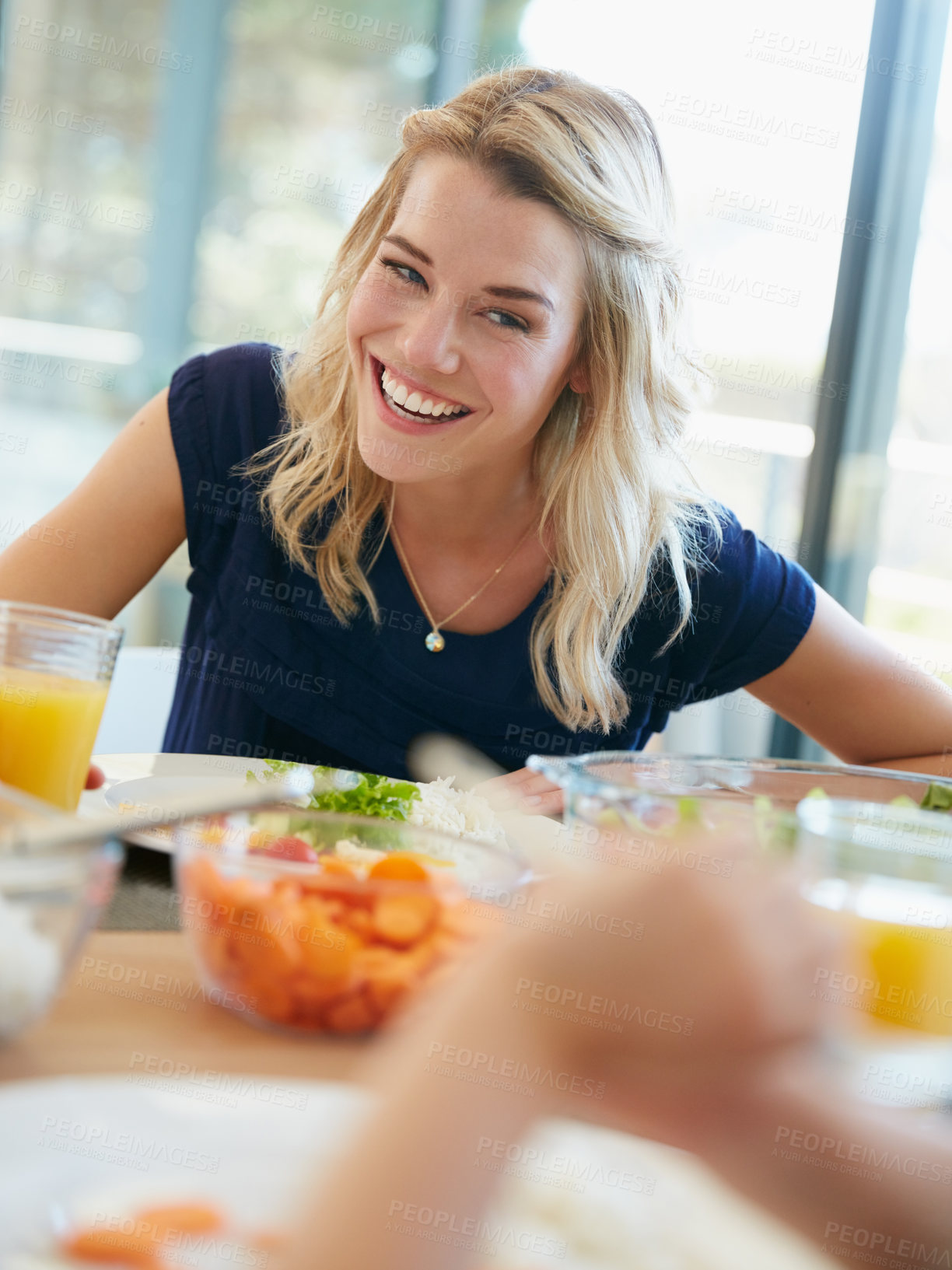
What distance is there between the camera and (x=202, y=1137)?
496mm

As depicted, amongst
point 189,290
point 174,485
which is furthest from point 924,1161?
point 189,290

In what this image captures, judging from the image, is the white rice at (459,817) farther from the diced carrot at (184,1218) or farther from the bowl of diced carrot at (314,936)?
the diced carrot at (184,1218)

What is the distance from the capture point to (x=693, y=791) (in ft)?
2.44

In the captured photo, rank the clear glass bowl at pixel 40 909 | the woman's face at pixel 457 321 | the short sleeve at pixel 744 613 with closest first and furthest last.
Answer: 1. the clear glass bowl at pixel 40 909
2. the woman's face at pixel 457 321
3. the short sleeve at pixel 744 613

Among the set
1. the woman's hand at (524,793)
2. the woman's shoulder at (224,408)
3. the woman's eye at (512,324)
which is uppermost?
the woman's eye at (512,324)

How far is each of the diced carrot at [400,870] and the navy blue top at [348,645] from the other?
0.91 m

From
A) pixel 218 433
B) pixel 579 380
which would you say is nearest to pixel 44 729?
pixel 218 433

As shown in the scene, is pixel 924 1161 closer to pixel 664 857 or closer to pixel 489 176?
pixel 664 857

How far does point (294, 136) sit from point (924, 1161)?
4084mm

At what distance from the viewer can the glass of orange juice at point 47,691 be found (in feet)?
2.81

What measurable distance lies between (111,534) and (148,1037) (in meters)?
1.13

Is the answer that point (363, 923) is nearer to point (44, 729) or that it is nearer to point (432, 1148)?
point (432, 1148)

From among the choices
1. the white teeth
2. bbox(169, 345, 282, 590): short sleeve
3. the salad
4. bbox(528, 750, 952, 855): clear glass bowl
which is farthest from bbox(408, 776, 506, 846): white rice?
bbox(169, 345, 282, 590): short sleeve

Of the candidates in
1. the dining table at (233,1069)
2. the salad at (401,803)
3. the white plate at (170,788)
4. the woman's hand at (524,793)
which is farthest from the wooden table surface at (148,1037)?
the woman's hand at (524,793)
